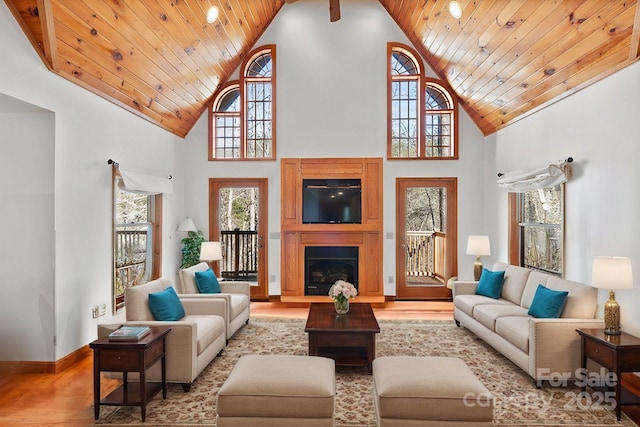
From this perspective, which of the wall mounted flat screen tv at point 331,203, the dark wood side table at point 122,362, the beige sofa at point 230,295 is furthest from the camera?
the wall mounted flat screen tv at point 331,203

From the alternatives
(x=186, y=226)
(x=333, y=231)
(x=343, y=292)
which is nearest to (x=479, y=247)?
(x=333, y=231)

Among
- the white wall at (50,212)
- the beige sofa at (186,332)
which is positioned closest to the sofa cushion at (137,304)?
the beige sofa at (186,332)

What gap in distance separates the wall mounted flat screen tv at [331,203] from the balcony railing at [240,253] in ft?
3.45

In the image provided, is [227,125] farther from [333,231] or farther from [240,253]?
[333,231]

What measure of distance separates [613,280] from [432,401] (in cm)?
194

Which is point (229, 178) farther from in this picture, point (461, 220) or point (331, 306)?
point (461, 220)

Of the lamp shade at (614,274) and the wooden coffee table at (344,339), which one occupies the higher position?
the lamp shade at (614,274)

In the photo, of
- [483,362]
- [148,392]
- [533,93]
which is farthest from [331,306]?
[533,93]

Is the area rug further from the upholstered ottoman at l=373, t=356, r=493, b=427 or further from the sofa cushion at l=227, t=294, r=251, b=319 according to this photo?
the upholstered ottoman at l=373, t=356, r=493, b=427

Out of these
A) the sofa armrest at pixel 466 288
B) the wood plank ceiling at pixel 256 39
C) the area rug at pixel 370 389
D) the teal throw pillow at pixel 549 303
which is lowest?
the area rug at pixel 370 389

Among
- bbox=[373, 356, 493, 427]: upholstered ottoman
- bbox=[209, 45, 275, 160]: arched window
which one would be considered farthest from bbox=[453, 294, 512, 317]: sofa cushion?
bbox=[209, 45, 275, 160]: arched window

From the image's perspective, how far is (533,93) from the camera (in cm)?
484

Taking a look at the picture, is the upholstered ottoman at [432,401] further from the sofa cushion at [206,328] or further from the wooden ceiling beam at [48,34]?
the wooden ceiling beam at [48,34]

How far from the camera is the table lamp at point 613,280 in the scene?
3.12 metres
